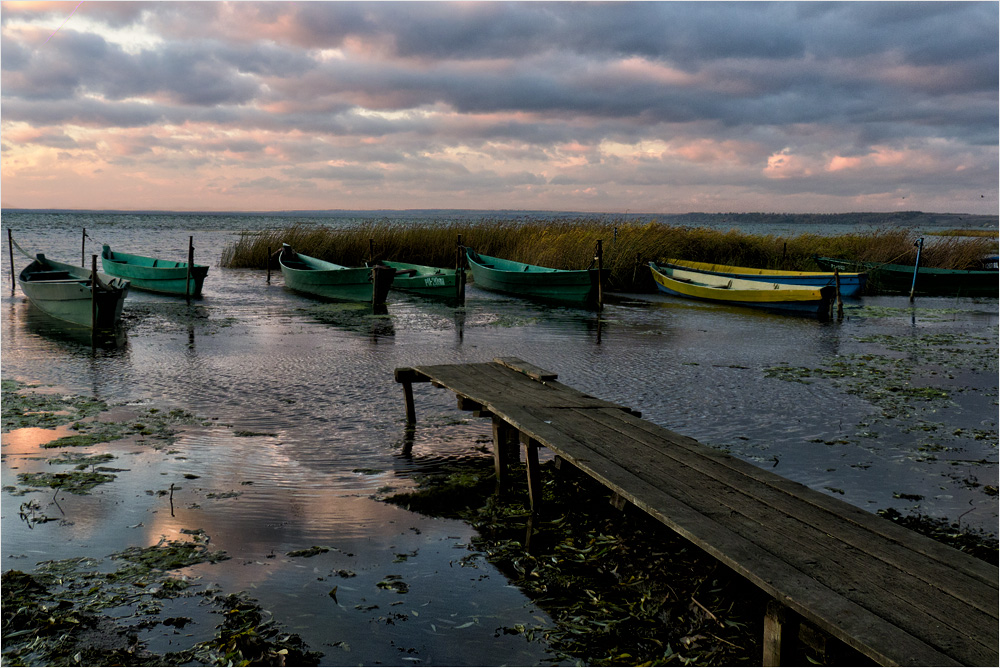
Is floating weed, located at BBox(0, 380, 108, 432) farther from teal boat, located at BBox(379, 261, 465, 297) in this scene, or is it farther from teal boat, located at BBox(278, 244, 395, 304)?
teal boat, located at BBox(379, 261, 465, 297)

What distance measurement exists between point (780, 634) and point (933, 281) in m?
27.6

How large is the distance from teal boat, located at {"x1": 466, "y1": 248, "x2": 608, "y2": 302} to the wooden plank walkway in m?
16.2

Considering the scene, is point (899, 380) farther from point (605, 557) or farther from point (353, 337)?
point (353, 337)

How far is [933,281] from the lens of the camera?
26766mm

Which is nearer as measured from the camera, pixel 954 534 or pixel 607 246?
pixel 954 534

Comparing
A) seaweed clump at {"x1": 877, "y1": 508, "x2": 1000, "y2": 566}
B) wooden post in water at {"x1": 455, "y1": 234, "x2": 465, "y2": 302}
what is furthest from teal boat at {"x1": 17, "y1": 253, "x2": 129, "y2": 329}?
seaweed clump at {"x1": 877, "y1": 508, "x2": 1000, "y2": 566}

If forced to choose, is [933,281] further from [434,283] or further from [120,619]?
[120,619]

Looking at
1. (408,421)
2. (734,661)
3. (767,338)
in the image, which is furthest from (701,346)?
(734,661)

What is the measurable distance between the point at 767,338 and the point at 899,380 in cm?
453

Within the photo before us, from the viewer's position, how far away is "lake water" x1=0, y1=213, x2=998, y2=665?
454 centimetres

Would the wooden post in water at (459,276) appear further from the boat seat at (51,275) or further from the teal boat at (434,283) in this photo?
the boat seat at (51,275)

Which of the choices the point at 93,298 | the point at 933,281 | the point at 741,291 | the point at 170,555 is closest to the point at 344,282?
the point at 93,298

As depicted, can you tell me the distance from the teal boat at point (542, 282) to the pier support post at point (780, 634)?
718 inches

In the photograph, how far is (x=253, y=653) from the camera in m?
3.80
